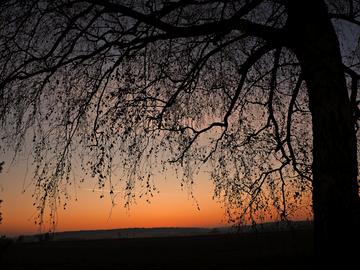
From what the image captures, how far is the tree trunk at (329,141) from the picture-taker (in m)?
5.43

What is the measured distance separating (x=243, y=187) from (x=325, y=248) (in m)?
2.01

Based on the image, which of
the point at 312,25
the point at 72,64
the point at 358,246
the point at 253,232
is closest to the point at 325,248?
the point at 358,246

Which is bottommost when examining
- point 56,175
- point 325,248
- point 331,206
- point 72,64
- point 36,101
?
point 325,248

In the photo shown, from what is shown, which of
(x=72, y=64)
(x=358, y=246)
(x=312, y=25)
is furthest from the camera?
(x=72, y=64)

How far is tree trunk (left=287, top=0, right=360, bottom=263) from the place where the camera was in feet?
17.8

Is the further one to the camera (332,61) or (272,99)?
(272,99)

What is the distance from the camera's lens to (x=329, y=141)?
5621 millimetres

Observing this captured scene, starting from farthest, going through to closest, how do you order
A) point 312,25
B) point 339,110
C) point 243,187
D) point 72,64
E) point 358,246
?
point 243,187 < point 72,64 < point 312,25 < point 339,110 < point 358,246

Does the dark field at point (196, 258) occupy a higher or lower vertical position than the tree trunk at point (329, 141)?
lower

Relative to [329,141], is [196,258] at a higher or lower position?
lower

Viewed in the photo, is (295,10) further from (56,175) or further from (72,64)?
(56,175)

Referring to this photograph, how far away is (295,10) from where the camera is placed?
6.39m

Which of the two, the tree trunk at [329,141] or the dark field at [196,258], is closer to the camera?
the tree trunk at [329,141]

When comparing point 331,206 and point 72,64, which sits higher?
point 72,64
